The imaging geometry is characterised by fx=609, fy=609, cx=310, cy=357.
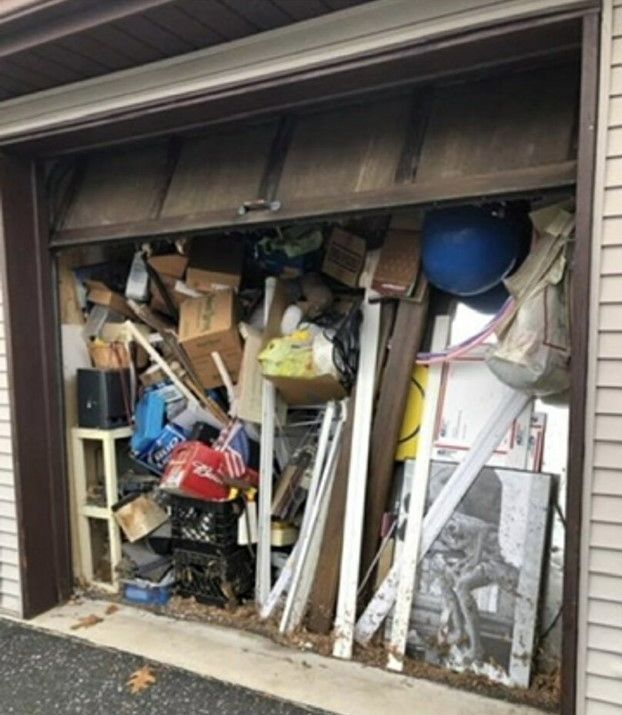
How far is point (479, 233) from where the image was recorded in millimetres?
2562

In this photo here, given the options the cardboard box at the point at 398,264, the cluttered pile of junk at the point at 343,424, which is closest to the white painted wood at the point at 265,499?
the cluttered pile of junk at the point at 343,424

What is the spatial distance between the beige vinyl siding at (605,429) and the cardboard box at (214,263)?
2.07 meters

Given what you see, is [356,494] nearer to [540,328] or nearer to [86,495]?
[540,328]

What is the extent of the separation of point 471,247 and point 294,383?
1.09 meters

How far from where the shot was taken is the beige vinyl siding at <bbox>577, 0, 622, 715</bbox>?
1878 millimetres

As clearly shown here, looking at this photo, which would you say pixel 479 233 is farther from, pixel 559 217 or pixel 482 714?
pixel 482 714

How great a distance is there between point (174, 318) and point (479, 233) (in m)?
1.99

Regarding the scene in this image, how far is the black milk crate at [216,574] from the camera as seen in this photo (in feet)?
10.9

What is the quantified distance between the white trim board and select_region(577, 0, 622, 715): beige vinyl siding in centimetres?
35

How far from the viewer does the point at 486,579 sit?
2.72 meters

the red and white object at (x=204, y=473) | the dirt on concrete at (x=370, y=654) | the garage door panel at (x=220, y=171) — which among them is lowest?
the dirt on concrete at (x=370, y=654)

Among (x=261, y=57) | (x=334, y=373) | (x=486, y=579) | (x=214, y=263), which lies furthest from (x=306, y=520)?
(x=261, y=57)

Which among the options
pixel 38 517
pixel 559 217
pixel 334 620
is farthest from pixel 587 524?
pixel 38 517

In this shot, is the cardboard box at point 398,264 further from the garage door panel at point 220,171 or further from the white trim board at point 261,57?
the white trim board at point 261,57
